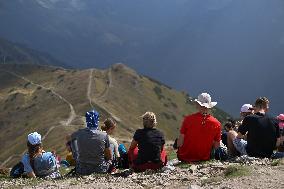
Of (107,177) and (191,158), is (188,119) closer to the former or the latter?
(191,158)

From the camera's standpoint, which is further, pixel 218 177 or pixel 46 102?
pixel 46 102

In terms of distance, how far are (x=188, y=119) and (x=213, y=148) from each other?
4.93ft

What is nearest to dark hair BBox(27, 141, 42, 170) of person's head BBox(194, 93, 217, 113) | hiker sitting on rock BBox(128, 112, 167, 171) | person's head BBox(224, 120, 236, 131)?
hiker sitting on rock BBox(128, 112, 167, 171)

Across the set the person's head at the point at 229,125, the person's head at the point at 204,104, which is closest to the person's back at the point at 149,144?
the person's head at the point at 204,104

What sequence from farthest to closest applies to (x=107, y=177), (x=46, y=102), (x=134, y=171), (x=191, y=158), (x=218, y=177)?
1. (x=46, y=102)
2. (x=191, y=158)
3. (x=134, y=171)
4. (x=107, y=177)
5. (x=218, y=177)

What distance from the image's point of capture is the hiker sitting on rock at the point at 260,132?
16.2 meters

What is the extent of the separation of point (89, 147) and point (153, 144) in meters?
1.76

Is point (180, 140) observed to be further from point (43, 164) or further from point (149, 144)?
point (43, 164)

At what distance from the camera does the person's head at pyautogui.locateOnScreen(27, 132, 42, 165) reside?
14.7 m

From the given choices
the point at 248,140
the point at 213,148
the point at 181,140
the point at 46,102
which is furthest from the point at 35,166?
the point at 46,102

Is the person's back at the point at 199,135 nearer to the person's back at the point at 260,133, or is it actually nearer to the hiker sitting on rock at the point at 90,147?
the person's back at the point at 260,133

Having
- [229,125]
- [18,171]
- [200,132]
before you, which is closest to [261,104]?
[200,132]

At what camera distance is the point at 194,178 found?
13.3 meters

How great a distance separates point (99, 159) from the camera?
49.6 feet
